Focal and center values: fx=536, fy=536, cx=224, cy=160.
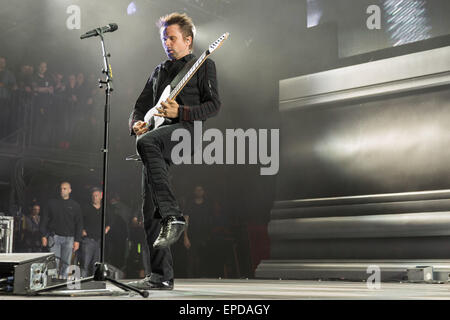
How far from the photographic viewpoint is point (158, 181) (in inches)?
89.8

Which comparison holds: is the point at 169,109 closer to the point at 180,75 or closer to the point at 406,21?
the point at 180,75

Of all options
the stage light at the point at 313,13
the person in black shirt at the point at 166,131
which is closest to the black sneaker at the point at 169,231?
the person in black shirt at the point at 166,131

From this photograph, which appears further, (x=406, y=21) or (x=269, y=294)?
(x=406, y=21)

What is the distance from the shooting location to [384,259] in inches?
170

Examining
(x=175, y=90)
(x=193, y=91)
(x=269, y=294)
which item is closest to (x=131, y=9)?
(x=193, y=91)

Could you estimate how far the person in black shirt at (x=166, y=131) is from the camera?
2.26 m

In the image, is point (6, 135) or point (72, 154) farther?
point (72, 154)

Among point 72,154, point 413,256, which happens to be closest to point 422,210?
point 413,256

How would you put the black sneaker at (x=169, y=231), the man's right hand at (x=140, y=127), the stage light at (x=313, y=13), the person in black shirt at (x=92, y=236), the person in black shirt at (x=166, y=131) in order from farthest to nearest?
the person in black shirt at (x=92, y=236), the stage light at (x=313, y=13), the man's right hand at (x=140, y=127), the person in black shirt at (x=166, y=131), the black sneaker at (x=169, y=231)

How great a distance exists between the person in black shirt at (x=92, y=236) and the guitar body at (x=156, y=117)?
336 centimetres

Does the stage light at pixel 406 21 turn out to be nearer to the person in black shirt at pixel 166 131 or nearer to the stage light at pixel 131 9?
the person in black shirt at pixel 166 131

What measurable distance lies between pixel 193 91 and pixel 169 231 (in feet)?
2.28

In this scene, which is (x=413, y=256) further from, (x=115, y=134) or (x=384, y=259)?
(x=115, y=134)
